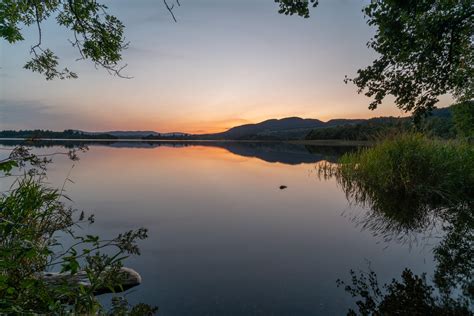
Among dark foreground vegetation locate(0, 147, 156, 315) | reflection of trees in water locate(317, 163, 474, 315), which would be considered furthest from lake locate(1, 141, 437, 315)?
dark foreground vegetation locate(0, 147, 156, 315)

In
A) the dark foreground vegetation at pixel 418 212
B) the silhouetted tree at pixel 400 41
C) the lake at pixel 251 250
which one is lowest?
the lake at pixel 251 250

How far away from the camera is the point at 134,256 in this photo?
7.63m

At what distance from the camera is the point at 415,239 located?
8.41 metres

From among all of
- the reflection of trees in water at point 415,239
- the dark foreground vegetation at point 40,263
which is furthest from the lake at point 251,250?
the dark foreground vegetation at point 40,263

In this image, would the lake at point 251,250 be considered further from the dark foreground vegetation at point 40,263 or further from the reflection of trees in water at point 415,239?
the dark foreground vegetation at point 40,263

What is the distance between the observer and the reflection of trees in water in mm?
4984

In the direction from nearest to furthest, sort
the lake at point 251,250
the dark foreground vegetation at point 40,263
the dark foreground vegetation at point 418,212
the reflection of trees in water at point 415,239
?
1. the dark foreground vegetation at point 40,263
2. the reflection of trees in water at point 415,239
3. the dark foreground vegetation at point 418,212
4. the lake at point 251,250

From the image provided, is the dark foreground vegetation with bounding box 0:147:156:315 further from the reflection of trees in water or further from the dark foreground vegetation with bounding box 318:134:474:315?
the reflection of trees in water

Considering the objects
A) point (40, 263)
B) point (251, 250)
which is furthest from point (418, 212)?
point (40, 263)

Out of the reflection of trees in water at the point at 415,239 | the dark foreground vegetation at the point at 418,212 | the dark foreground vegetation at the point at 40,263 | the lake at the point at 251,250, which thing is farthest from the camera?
the lake at the point at 251,250

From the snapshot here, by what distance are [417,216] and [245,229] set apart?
21.5ft

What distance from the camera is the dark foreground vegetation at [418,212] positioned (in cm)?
515

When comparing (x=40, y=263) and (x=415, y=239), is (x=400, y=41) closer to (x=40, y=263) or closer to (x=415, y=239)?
(x=415, y=239)

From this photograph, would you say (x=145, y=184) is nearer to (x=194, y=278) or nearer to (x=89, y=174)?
(x=89, y=174)
